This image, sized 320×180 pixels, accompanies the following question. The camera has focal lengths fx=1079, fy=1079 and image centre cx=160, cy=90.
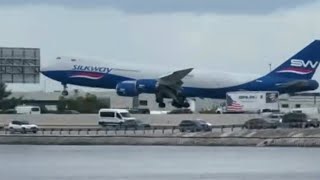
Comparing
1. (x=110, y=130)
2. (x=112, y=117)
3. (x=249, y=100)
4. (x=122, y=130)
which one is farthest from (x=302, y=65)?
(x=110, y=130)

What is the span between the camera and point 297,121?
365 feet

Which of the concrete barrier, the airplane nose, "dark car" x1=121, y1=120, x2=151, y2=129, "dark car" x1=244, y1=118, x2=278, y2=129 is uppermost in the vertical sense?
the airplane nose

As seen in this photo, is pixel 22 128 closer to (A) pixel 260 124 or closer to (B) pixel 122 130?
(B) pixel 122 130

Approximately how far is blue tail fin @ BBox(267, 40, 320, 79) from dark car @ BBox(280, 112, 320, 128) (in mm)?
17866

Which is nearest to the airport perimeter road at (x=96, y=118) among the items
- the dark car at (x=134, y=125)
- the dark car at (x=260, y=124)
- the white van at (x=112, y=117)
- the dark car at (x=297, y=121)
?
the white van at (x=112, y=117)

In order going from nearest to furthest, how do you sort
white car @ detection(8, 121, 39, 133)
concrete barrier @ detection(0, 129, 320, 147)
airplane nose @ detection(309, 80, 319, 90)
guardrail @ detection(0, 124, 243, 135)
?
1. concrete barrier @ detection(0, 129, 320, 147)
2. guardrail @ detection(0, 124, 243, 135)
3. white car @ detection(8, 121, 39, 133)
4. airplane nose @ detection(309, 80, 319, 90)

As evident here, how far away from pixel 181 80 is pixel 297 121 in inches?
1012

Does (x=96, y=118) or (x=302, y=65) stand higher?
(x=302, y=65)

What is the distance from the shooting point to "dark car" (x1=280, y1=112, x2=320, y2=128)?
346 ft

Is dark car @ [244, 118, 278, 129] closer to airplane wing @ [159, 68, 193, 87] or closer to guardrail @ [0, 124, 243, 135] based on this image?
guardrail @ [0, 124, 243, 135]

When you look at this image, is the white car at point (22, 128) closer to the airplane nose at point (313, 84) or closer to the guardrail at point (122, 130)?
the guardrail at point (122, 130)

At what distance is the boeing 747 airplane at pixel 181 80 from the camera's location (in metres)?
128

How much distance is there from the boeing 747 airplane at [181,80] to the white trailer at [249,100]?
57.6 inches

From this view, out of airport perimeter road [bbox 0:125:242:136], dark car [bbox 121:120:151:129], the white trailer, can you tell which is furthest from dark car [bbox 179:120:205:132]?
the white trailer
